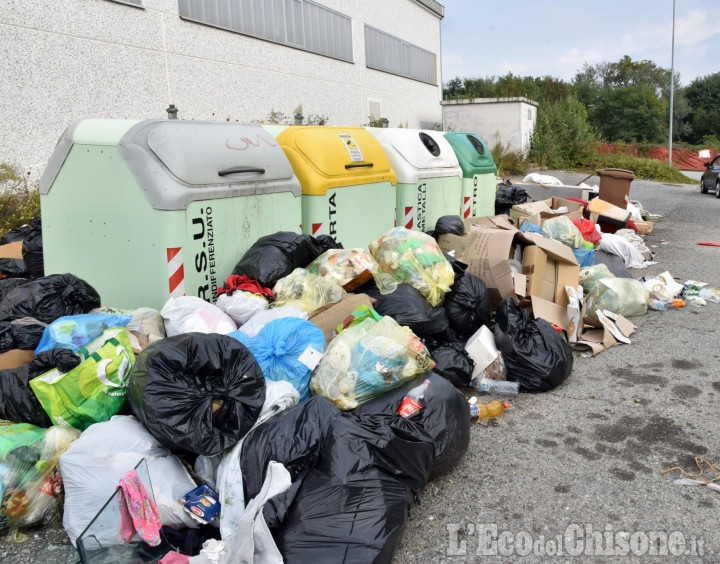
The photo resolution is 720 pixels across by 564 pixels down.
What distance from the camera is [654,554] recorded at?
2209 mm

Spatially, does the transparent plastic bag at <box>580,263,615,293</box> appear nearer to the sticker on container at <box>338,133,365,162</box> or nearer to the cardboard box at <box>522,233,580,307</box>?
the cardboard box at <box>522,233,580,307</box>

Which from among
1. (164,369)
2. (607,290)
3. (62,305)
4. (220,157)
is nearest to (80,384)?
(164,369)

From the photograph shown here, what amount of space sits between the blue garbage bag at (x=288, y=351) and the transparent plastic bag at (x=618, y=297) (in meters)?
2.84

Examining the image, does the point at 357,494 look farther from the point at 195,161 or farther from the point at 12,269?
the point at 12,269

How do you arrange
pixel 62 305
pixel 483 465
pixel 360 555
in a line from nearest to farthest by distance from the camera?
1. pixel 360 555
2. pixel 483 465
3. pixel 62 305

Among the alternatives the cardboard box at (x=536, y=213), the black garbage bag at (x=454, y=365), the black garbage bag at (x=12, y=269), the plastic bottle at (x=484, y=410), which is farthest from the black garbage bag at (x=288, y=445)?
the cardboard box at (x=536, y=213)

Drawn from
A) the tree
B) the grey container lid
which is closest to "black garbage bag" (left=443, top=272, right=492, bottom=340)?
the grey container lid

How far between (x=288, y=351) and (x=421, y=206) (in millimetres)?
3335

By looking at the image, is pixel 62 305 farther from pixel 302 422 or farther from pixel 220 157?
pixel 302 422

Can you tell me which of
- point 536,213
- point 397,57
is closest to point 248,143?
point 536,213

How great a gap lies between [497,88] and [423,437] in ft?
149

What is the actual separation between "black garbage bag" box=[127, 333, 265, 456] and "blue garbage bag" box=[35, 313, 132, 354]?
60 cm

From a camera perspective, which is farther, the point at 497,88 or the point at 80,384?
the point at 497,88

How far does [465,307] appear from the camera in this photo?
4023 mm
